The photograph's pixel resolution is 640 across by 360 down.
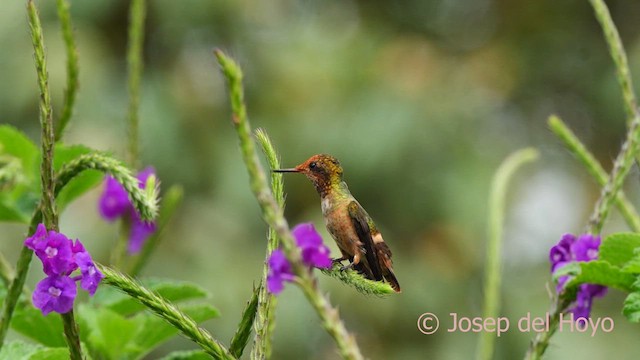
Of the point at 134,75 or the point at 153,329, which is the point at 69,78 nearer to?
the point at 134,75

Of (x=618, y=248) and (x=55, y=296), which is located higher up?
(x=618, y=248)

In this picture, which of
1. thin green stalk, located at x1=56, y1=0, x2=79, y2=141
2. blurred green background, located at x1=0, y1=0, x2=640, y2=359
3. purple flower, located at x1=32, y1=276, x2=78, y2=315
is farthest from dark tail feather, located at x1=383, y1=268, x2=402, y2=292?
blurred green background, located at x1=0, y1=0, x2=640, y2=359

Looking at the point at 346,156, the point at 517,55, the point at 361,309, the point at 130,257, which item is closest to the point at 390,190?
the point at 346,156

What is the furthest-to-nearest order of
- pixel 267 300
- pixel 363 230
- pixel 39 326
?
pixel 39 326, pixel 363 230, pixel 267 300

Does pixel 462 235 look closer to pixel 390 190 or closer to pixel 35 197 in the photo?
pixel 390 190

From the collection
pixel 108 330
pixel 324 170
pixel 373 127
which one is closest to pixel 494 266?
pixel 324 170

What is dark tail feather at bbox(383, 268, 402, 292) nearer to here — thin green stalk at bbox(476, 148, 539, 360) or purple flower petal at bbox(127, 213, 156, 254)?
thin green stalk at bbox(476, 148, 539, 360)
